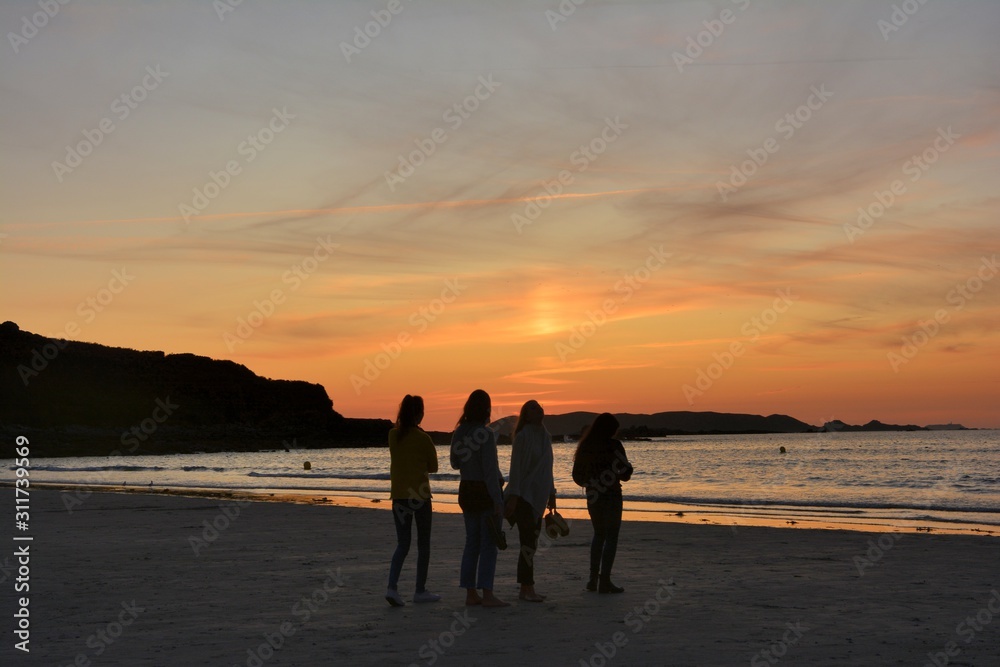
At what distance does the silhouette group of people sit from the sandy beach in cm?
40

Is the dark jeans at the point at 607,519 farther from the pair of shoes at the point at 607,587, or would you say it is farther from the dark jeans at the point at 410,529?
the dark jeans at the point at 410,529

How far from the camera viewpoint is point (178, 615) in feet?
30.5

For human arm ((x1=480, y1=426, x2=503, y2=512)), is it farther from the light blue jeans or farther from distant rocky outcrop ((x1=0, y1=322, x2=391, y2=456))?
distant rocky outcrop ((x1=0, y1=322, x2=391, y2=456))

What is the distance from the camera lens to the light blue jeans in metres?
9.71

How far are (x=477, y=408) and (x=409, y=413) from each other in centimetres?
71

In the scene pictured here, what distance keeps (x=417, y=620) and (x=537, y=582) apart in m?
2.89

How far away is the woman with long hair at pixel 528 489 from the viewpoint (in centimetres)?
1002

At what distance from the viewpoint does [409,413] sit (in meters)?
9.76

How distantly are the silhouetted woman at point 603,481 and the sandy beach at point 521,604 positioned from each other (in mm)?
442

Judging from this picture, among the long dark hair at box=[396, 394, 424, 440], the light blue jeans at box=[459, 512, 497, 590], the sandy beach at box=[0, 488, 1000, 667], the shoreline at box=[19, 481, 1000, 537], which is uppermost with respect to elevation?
the long dark hair at box=[396, 394, 424, 440]

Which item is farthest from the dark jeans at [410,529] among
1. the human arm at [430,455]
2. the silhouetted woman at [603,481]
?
the silhouetted woman at [603,481]

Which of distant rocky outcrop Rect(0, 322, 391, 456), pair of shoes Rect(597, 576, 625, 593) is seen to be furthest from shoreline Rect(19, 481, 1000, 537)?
distant rocky outcrop Rect(0, 322, 391, 456)

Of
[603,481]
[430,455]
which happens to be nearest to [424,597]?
[430,455]

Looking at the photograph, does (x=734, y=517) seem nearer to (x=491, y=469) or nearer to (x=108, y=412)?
(x=491, y=469)
